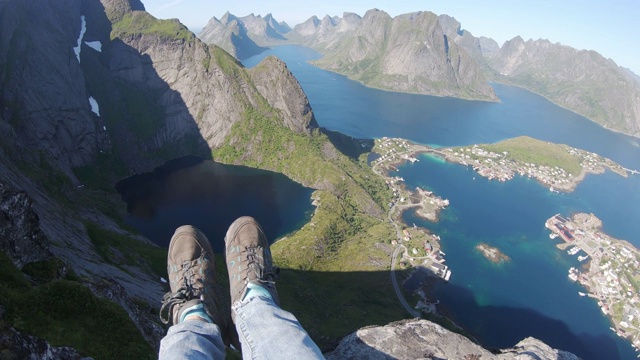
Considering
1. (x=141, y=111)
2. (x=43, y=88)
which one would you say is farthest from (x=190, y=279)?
(x=141, y=111)

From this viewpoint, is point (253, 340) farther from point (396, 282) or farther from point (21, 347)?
point (396, 282)

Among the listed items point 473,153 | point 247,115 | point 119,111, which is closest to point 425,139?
point 473,153

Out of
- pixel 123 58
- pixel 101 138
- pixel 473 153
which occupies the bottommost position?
pixel 473 153

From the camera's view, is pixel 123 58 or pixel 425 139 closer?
pixel 123 58

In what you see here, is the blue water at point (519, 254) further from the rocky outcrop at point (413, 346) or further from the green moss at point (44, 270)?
the green moss at point (44, 270)

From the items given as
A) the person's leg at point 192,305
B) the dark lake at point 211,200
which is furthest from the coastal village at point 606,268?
the person's leg at point 192,305

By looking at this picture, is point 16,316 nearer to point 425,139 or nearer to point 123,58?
point 123,58
